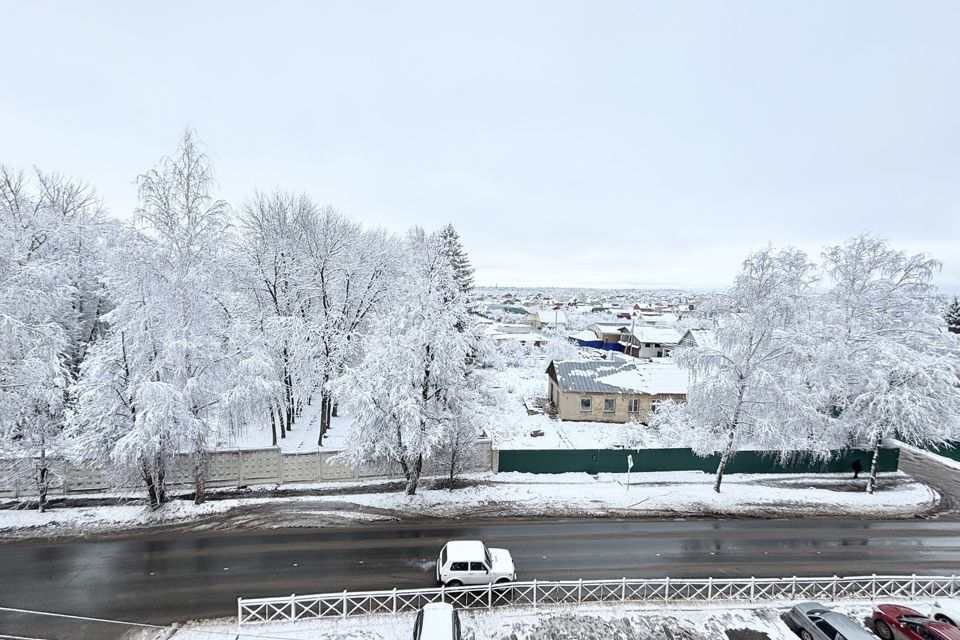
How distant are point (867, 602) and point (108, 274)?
100 ft

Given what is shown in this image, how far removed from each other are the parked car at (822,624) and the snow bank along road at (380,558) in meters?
2.92

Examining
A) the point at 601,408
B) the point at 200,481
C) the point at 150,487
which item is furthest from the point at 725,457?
the point at 150,487

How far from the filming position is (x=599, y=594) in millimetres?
13734

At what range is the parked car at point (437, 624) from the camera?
10180 millimetres

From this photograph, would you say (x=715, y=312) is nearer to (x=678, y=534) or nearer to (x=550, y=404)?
(x=678, y=534)

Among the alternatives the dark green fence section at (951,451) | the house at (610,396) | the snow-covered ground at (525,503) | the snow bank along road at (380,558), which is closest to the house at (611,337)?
the house at (610,396)

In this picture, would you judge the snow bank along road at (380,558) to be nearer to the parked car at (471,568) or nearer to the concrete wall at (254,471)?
the parked car at (471,568)

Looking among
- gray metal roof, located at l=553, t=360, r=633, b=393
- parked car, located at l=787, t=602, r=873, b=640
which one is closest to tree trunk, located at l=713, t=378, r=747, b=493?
parked car, located at l=787, t=602, r=873, b=640

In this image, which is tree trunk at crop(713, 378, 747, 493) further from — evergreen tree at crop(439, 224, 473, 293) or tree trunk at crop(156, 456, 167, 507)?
tree trunk at crop(156, 456, 167, 507)

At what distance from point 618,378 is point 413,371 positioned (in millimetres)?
24297

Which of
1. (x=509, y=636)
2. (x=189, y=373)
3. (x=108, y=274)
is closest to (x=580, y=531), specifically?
(x=509, y=636)

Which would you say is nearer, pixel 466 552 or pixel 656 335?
pixel 466 552

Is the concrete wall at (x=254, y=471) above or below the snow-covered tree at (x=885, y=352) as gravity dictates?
below

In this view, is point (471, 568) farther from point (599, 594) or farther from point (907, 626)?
point (907, 626)
